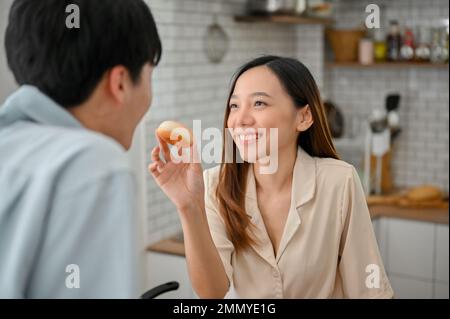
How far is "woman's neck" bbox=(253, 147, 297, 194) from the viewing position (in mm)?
1717

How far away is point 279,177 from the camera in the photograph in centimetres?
173

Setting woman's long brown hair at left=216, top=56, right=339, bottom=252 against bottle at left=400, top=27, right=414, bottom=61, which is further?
bottle at left=400, top=27, right=414, bottom=61

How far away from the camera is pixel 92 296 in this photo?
85cm

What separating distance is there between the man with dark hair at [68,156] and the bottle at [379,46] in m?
3.08

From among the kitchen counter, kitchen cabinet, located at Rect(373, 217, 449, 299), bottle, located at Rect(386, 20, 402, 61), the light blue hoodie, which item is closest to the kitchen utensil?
bottle, located at Rect(386, 20, 402, 61)

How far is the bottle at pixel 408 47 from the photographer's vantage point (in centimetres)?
372

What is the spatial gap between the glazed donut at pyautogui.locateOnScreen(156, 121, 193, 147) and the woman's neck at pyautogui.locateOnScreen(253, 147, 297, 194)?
29 centimetres

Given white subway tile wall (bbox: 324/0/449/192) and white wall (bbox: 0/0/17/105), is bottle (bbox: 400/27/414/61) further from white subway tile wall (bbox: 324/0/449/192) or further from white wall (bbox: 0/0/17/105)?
white wall (bbox: 0/0/17/105)

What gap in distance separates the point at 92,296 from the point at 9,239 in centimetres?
14

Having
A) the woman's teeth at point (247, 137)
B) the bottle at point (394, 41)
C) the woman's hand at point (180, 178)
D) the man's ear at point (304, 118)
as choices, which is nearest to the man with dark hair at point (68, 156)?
the woman's hand at point (180, 178)

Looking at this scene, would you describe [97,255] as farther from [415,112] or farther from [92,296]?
[415,112]

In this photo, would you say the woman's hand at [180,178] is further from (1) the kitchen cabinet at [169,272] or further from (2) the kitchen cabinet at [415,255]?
(2) the kitchen cabinet at [415,255]

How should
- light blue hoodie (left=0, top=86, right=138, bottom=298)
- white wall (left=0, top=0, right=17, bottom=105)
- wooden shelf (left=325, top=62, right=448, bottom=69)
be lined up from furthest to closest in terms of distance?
wooden shelf (left=325, top=62, right=448, bottom=69)
white wall (left=0, top=0, right=17, bottom=105)
light blue hoodie (left=0, top=86, right=138, bottom=298)

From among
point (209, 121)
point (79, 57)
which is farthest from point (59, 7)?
point (209, 121)
